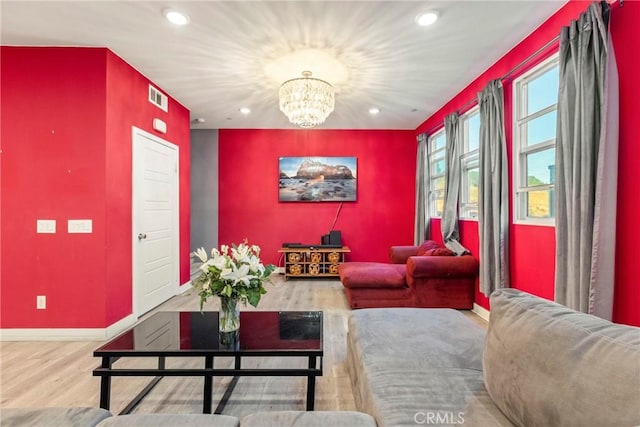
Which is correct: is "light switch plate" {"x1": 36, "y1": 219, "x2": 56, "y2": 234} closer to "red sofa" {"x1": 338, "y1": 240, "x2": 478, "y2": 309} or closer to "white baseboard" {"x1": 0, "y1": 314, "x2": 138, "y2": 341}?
"white baseboard" {"x1": 0, "y1": 314, "x2": 138, "y2": 341}

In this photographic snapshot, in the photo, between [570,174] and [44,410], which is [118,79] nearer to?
[44,410]

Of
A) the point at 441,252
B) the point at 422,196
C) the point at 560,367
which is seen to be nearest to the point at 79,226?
the point at 560,367

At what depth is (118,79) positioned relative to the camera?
10.2 feet

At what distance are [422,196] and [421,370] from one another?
4259 millimetres

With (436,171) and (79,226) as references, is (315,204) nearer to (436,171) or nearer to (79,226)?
(436,171)

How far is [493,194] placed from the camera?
3.11 meters

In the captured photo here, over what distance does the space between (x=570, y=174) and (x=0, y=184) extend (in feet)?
16.0

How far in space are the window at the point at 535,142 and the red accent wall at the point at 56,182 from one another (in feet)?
13.3

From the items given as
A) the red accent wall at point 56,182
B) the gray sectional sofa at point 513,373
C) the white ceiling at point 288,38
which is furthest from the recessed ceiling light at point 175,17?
the gray sectional sofa at point 513,373

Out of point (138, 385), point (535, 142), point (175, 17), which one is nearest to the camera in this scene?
point (138, 385)

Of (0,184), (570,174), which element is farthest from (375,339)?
(0,184)

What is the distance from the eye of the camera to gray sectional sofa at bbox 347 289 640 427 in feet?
2.75

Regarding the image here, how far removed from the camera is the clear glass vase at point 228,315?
1.97m

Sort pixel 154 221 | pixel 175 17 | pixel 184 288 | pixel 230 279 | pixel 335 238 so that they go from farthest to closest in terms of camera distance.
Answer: pixel 335 238 → pixel 184 288 → pixel 154 221 → pixel 175 17 → pixel 230 279
